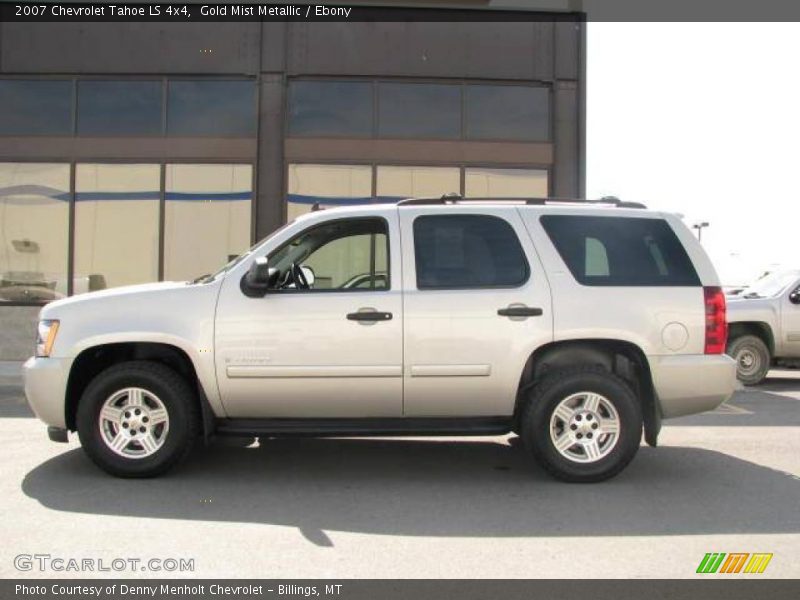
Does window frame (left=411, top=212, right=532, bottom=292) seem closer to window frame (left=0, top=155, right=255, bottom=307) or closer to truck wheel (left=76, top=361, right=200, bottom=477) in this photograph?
truck wheel (left=76, top=361, right=200, bottom=477)

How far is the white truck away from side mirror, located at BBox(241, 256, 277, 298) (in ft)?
25.8

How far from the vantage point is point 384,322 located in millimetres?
5301

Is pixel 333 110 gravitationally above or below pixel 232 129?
above

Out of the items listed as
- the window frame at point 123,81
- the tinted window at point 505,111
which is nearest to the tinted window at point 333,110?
the tinted window at point 505,111

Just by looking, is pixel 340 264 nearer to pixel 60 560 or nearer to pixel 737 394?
pixel 60 560

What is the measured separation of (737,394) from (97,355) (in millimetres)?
8301

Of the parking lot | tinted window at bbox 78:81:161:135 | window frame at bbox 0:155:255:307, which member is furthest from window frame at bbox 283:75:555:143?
the parking lot

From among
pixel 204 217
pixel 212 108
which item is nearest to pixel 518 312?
pixel 204 217

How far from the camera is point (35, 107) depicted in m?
14.0

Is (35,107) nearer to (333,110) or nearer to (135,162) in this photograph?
(135,162)

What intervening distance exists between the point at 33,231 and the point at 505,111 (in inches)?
358
